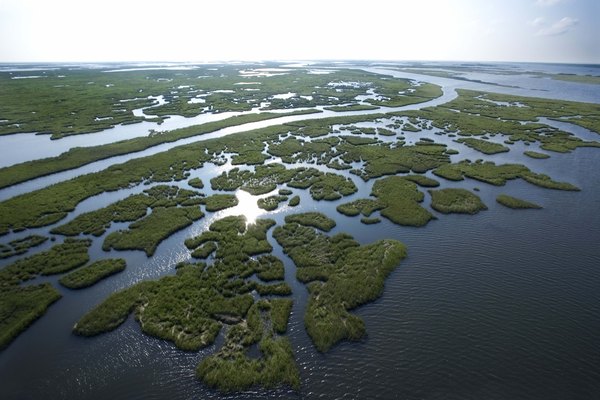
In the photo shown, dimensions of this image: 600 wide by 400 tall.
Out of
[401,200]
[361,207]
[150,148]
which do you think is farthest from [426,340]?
[150,148]

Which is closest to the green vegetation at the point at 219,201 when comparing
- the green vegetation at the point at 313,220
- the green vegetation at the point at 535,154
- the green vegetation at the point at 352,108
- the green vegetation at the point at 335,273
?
the green vegetation at the point at 313,220

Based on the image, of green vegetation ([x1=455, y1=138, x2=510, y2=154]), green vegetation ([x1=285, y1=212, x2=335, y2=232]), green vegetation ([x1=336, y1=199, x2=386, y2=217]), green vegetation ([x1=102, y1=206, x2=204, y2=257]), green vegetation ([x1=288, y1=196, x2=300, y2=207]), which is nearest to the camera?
green vegetation ([x1=102, y1=206, x2=204, y2=257])

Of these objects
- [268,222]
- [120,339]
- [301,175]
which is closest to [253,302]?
[120,339]

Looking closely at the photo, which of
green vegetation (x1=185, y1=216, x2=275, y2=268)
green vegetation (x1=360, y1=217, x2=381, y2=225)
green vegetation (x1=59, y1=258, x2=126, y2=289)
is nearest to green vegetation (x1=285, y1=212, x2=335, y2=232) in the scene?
green vegetation (x1=185, y1=216, x2=275, y2=268)

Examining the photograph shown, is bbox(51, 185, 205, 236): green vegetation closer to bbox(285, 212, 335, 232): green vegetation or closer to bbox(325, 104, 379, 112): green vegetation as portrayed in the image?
bbox(285, 212, 335, 232): green vegetation

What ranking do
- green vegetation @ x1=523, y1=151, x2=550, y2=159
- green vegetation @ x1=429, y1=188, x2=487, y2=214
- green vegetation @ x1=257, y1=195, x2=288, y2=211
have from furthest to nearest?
1. green vegetation @ x1=523, y1=151, x2=550, y2=159
2. green vegetation @ x1=257, y1=195, x2=288, y2=211
3. green vegetation @ x1=429, y1=188, x2=487, y2=214

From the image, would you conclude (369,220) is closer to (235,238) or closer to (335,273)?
(335,273)

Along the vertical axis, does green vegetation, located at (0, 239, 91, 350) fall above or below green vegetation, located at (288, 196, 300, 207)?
below
